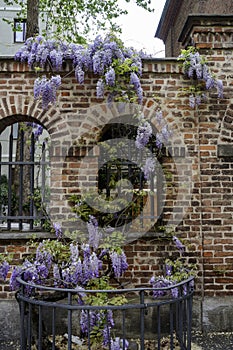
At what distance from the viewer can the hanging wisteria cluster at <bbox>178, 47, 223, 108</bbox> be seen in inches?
198

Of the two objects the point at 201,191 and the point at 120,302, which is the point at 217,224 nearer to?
the point at 201,191

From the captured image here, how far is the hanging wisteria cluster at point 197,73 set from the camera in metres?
5.04

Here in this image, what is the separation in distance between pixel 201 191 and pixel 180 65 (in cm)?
168

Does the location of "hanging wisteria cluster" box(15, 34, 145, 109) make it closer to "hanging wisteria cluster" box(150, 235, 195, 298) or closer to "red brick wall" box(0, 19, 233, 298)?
"red brick wall" box(0, 19, 233, 298)

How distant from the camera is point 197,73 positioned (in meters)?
5.03

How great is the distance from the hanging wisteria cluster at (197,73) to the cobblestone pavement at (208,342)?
2868 mm

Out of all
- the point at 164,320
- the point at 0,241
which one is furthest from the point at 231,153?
the point at 0,241

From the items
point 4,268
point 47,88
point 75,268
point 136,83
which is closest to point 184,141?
point 136,83

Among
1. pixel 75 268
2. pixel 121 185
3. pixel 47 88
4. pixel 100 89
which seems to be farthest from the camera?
pixel 121 185

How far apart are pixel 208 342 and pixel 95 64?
3.64 metres

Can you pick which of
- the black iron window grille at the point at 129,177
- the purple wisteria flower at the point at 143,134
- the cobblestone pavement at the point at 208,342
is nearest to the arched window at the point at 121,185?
the black iron window grille at the point at 129,177

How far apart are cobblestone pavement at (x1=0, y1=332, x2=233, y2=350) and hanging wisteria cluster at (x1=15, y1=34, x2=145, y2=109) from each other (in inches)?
114

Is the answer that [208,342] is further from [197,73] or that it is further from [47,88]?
[47,88]

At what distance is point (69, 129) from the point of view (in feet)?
16.6
